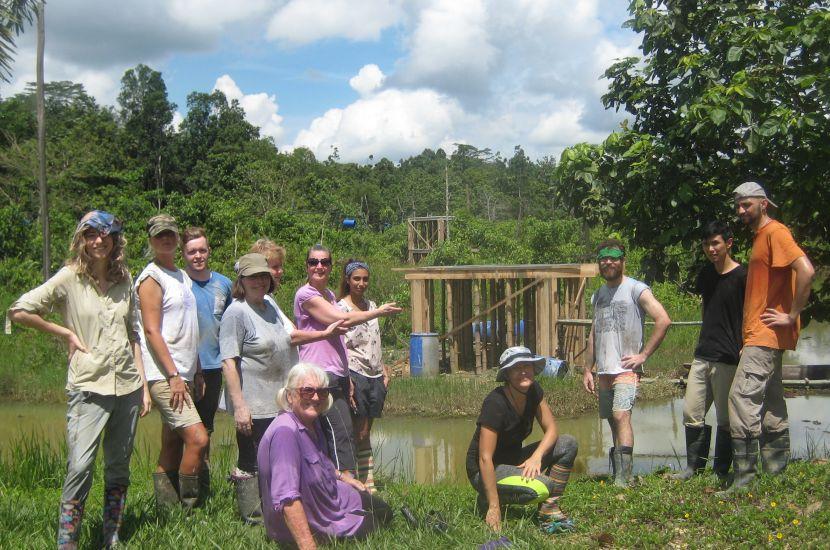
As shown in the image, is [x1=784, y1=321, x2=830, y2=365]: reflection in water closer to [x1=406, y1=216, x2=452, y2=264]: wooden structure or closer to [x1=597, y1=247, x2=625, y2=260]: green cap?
[x1=597, y1=247, x2=625, y2=260]: green cap

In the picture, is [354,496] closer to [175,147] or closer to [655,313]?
[655,313]

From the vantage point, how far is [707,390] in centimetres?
598

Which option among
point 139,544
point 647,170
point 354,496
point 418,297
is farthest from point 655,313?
point 418,297

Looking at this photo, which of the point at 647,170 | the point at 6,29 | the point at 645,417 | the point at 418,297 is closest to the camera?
the point at 647,170

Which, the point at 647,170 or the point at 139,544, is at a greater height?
the point at 647,170

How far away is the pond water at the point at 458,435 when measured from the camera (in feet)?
30.1

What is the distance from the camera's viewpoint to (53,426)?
12.5 m

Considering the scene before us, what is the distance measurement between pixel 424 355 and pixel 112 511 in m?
10.4

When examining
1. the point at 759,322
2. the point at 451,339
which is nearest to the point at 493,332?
the point at 451,339

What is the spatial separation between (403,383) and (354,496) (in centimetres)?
889

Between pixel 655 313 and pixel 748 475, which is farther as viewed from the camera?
pixel 655 313

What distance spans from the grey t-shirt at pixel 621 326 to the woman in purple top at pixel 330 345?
1.77m

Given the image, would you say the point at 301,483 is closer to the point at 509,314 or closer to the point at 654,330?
the point at 654,330

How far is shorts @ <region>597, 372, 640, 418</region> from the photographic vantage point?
5.91m
